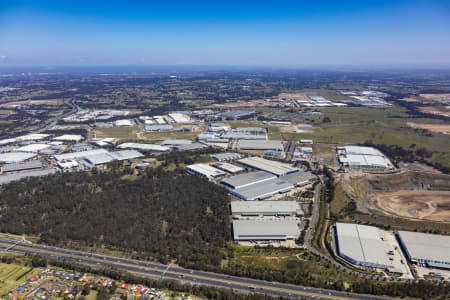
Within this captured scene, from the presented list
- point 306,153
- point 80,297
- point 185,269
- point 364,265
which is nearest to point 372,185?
point 306,153

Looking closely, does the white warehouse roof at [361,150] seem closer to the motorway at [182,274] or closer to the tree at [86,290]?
the motorway at [182,274]

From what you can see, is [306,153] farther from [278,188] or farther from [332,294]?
[332,294]

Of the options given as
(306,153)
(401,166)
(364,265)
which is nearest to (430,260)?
(364,265)

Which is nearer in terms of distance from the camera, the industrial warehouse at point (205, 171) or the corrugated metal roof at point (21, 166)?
the industrial warehouse at point (205, 171)

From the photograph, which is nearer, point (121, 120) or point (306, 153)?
point (306, 153)

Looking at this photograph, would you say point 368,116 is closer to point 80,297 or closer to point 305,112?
Result: point 305,112

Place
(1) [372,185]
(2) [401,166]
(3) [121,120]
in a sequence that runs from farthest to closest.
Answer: (3) [121,120], (2) [401,166], (1) [372,185]

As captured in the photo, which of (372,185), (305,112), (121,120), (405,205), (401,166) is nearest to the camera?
(405,205)

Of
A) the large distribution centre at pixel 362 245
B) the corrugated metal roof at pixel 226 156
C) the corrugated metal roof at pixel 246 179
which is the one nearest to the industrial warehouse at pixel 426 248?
the large distribution centre at pixel 362 245
